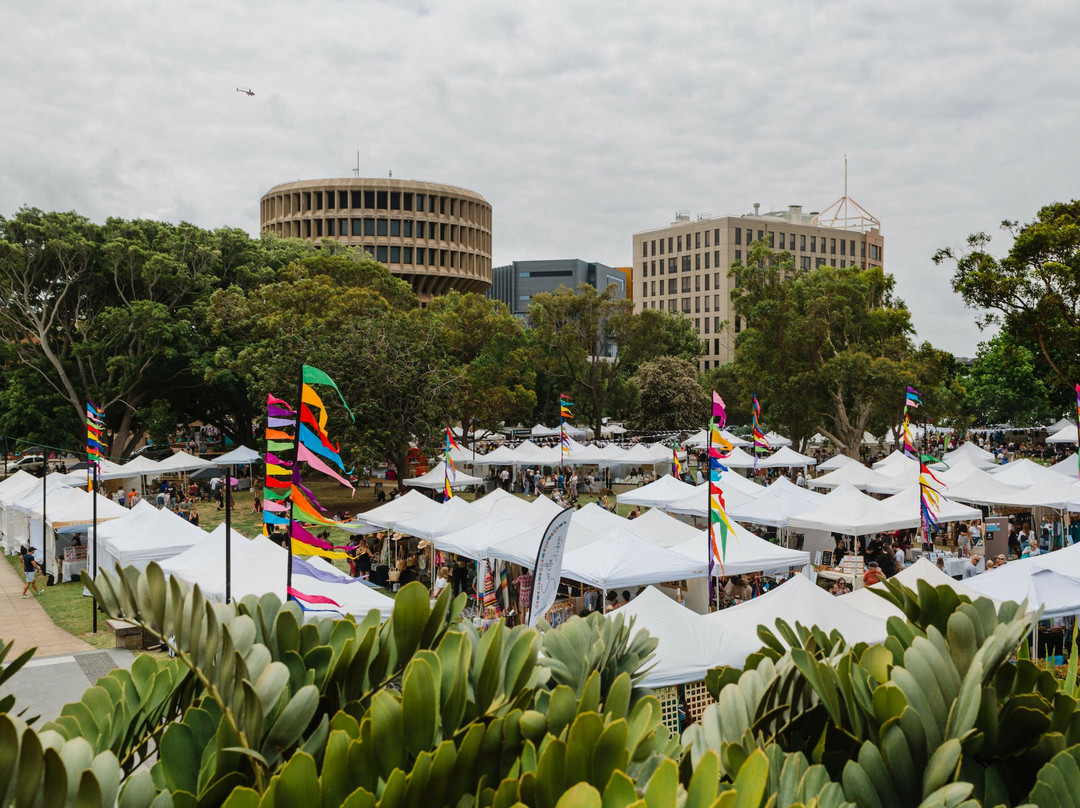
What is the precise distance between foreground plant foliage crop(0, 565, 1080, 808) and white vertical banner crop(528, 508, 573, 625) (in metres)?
7.00

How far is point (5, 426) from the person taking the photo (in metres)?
40.6

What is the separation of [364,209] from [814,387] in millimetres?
65264

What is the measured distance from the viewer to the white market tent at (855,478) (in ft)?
91.6

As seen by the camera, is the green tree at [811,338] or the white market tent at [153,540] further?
the green tree at [811,338]

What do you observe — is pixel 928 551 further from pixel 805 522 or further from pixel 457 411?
pixel 457 411

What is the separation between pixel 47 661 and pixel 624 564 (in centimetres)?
1014

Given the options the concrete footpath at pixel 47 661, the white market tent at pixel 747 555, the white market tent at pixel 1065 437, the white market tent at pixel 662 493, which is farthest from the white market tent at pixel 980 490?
the white market tent at pixel 1065 437

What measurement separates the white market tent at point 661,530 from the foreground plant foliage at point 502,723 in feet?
44.7

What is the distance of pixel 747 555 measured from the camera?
1666 cm

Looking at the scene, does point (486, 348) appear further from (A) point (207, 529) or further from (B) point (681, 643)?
(B) point (681, 643)

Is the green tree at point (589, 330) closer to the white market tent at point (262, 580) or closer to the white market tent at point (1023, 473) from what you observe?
the white market tent at point (1023, 473)

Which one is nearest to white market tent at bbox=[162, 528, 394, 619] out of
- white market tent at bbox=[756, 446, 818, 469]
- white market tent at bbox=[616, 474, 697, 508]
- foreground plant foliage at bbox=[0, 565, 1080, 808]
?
foreground plant foliage at bbox=[0, 565, 1080, 808]

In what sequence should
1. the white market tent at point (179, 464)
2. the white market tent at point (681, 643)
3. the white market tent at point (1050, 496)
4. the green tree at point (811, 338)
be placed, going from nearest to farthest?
the white market tent at point (681, 643) < the white market tent at point (1050, 496) < the white market tent at point (179, 464) < the green tree at point (811, 338)

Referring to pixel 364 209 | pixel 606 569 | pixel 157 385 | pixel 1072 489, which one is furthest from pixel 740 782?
pixel 364 209
